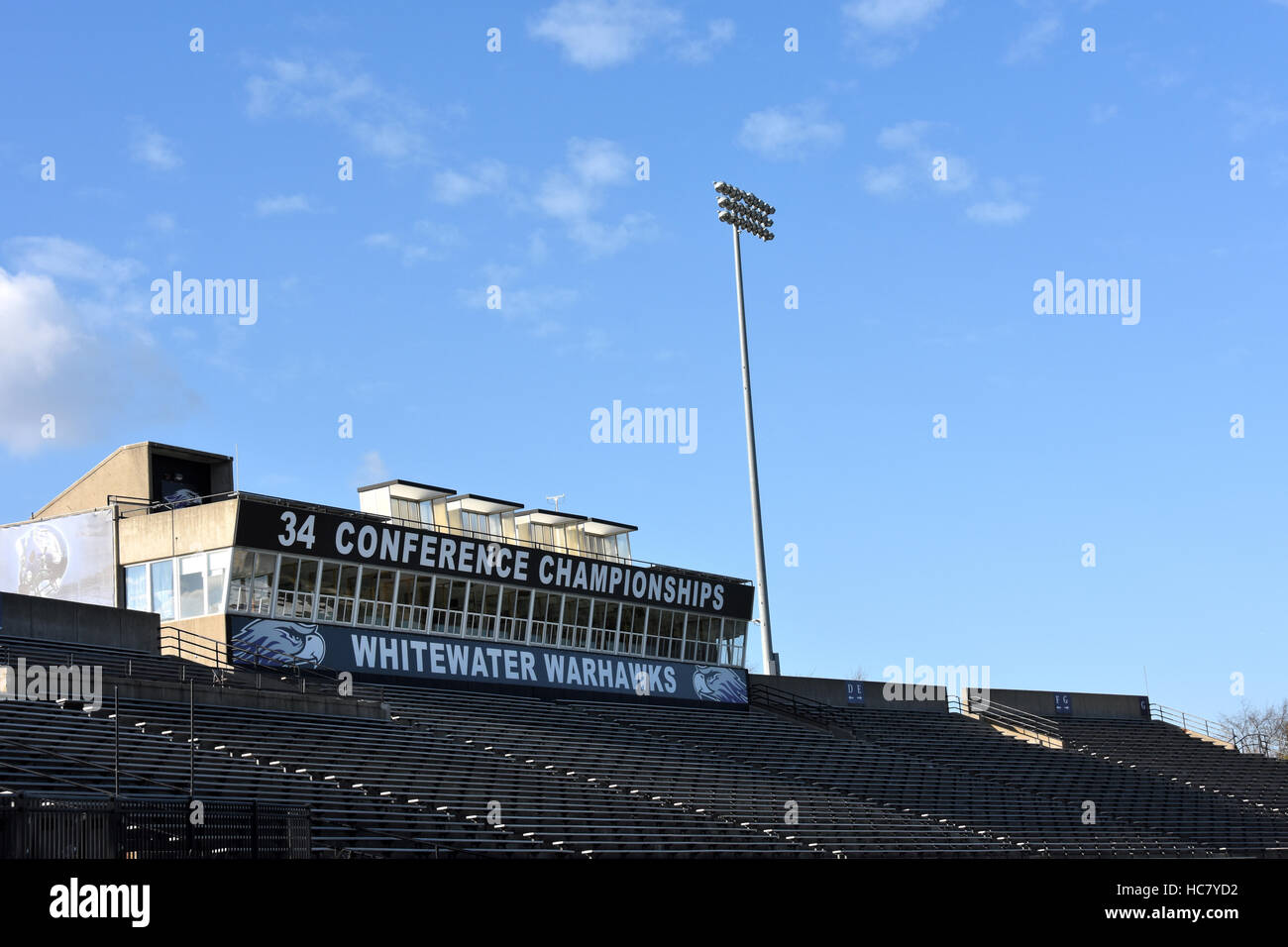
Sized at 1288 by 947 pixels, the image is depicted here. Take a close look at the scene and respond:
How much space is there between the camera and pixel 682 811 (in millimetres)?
28141

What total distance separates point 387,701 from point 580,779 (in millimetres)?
4987

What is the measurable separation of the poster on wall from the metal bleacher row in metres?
5.45

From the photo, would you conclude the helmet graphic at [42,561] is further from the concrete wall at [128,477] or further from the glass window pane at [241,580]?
the glass window pane at [241,580]

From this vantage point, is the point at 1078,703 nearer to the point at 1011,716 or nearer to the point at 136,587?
the point at 1011,716

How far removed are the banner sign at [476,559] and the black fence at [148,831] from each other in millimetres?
16182

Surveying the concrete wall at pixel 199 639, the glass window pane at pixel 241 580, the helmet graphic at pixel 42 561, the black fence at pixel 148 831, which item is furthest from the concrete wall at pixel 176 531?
the black fence at pixel 148 831

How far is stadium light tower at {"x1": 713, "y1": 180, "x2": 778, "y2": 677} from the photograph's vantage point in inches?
1770

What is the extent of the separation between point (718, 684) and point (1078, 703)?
17.3 metres

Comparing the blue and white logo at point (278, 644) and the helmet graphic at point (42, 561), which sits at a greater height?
the helmet graphic at point (42, 561)

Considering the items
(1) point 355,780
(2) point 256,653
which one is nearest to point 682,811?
(1) point 355,780

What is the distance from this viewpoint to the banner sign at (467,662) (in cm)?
3133

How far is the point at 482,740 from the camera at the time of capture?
30.1 meters

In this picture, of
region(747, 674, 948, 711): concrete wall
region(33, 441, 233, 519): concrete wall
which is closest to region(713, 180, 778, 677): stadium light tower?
region(747, 674, 948, 711): concrete wall
